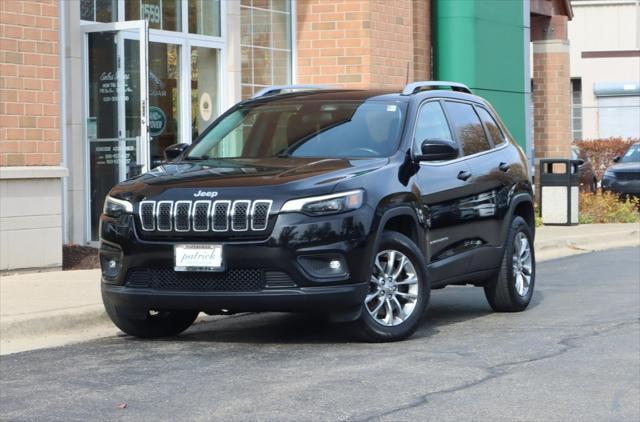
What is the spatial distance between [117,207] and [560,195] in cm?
1327

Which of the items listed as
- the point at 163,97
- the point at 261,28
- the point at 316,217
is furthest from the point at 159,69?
the point at 316,217

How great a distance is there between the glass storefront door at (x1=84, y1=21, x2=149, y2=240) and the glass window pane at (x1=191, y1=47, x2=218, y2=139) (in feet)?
6.54

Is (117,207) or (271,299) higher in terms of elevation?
(117,207)

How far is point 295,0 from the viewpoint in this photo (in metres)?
19.4

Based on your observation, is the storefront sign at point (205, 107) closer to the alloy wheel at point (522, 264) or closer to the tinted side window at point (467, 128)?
the tinted side window at point (467, 128)

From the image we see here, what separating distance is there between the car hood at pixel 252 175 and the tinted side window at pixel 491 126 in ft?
6.77

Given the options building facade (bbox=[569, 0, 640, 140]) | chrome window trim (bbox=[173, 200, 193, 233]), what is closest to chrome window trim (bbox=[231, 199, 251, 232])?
chrome window trim (bbox=[173, 200, 193, 233])

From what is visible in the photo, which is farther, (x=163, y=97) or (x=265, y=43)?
(x=265, y=43)

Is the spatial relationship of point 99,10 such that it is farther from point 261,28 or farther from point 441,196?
point 441,196

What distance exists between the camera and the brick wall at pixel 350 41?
18984mm

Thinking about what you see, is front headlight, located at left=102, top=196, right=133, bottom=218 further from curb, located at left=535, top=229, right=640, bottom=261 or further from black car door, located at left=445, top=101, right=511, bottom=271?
curb, located at left=535, top=229, right=640, bottom=261

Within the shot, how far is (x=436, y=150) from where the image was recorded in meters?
9.32

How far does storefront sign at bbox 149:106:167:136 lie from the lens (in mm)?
15956

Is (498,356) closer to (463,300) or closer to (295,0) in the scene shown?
(463,300)
